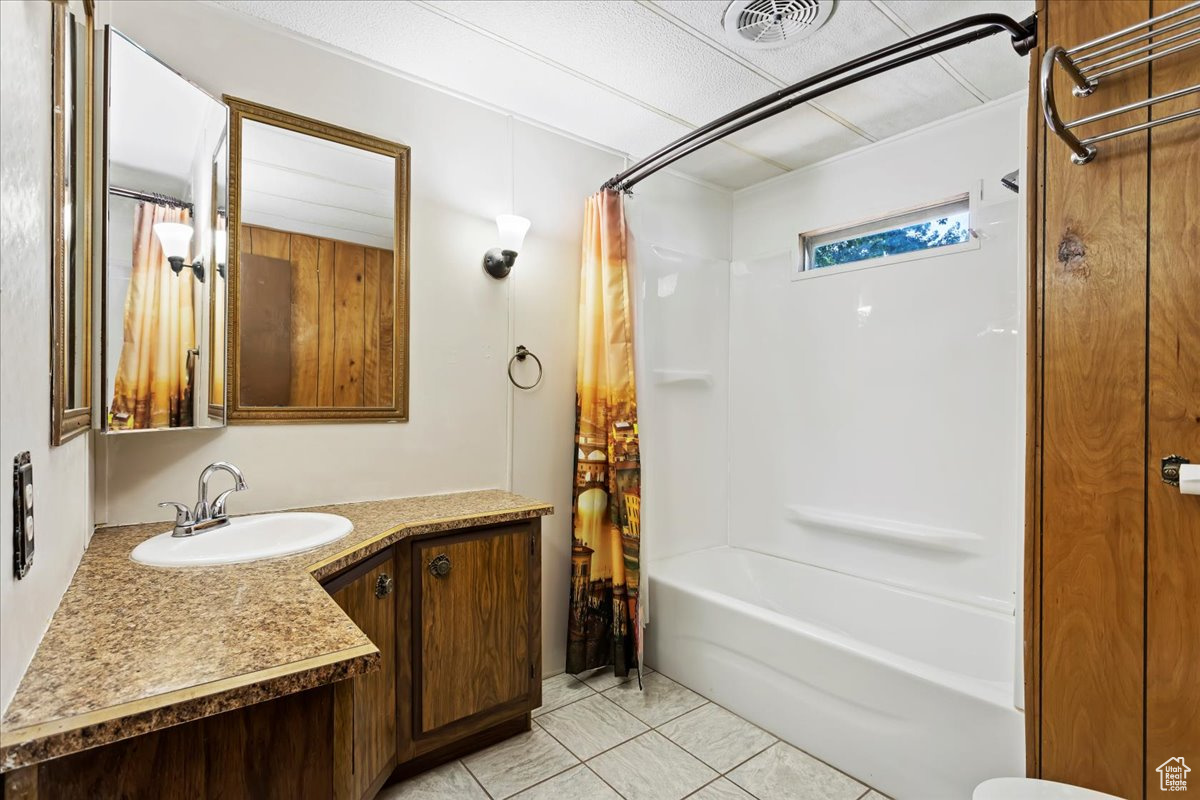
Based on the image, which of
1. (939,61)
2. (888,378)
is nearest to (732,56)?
(939,61)

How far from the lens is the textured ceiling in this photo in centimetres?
183

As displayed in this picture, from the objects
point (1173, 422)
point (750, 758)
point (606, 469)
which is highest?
point (1173, 422)

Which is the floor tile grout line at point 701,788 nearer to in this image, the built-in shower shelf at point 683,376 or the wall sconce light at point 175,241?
the built-in shower shelf at point 683,376

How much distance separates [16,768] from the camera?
0.69 m

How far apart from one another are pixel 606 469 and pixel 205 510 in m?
1.49

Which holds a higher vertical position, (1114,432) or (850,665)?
(1114,432)

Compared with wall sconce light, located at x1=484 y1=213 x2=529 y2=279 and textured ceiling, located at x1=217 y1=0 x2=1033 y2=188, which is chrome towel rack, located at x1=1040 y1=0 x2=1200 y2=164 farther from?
wall sconce light, located at x1=484 y1=213 x2=529 y2=279

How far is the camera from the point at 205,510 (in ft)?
5.59

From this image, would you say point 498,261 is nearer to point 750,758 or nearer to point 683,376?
point 683,376

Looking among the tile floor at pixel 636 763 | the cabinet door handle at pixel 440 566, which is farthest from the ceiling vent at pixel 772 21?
the tile floor at pixel 636 763

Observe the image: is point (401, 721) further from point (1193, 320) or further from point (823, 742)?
point (1193, 320)

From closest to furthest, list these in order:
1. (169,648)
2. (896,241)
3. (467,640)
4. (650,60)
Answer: (169,648), (467,640), (650,60), (896,241)

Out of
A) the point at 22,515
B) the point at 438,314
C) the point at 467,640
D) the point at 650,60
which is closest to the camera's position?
the point at 22,515

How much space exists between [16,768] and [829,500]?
2822mm
